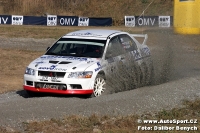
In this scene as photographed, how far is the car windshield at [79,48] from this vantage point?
11.9 metres

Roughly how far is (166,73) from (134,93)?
97.0 inches

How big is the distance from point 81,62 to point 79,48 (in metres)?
0.89

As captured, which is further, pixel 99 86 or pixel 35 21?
pixel 35 21

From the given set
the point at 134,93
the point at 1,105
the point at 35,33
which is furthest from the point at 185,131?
the point at 35,33

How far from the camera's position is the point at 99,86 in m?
11.3

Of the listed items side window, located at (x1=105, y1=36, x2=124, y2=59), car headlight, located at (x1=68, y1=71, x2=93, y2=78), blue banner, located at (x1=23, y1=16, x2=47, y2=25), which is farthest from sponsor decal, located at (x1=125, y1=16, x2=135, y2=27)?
car headlight, located at (x1=68, y1=71, x2=93, y2=78)

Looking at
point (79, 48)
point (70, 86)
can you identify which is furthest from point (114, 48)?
point (70, 86)

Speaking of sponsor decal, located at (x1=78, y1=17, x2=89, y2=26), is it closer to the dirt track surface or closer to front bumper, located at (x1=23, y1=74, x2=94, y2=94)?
the dirt track surface

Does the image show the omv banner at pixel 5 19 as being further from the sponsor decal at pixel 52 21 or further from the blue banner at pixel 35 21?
the sponsor decal at pixel 52 21

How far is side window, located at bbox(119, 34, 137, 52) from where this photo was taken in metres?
12.7

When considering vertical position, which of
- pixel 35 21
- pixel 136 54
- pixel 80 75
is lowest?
pixel 35 21

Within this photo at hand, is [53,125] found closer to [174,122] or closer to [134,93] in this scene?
[174,122]

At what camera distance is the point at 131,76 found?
11945 mm

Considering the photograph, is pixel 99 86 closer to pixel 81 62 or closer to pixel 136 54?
pixel 81 62
